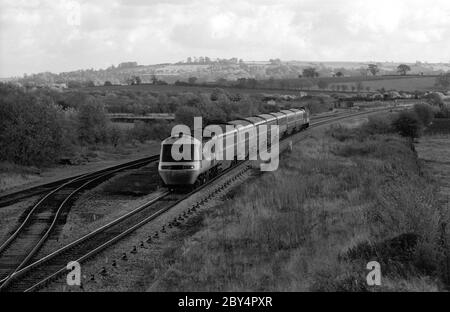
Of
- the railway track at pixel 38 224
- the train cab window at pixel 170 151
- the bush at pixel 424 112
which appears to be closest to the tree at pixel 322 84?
the bush at pixel 424 112

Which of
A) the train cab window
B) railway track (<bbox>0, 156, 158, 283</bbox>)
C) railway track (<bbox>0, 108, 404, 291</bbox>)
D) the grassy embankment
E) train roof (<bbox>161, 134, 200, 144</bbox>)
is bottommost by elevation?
railway track (<bbox>0, 156, 158, 283</bbox>)

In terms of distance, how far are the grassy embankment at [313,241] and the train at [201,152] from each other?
6.58ft

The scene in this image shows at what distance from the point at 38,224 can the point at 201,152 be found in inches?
285

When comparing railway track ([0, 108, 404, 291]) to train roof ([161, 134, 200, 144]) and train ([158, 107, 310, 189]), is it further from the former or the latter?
train roof ([161, 134, 200, 144])

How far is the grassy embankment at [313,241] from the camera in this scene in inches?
432

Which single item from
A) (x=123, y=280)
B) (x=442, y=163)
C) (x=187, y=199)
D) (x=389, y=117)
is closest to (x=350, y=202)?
(x=187, y=199)

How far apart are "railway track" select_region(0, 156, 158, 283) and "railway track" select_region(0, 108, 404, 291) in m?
0.46

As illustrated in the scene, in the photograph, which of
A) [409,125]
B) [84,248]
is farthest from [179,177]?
[409,125]

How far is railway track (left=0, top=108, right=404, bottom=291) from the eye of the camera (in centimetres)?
1281

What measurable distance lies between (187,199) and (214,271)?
9.92m

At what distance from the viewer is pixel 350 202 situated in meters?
20.1

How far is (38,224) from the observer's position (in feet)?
62.8

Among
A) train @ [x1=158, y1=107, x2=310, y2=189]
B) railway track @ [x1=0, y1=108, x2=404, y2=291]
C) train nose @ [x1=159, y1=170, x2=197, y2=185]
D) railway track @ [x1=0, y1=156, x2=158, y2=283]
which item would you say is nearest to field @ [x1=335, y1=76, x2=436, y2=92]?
train @ [x1=158, y1=107, x2=310, y2=189]

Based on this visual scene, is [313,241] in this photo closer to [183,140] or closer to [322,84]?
[183,140]
